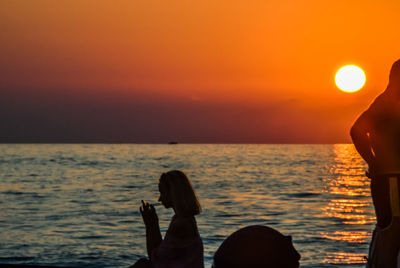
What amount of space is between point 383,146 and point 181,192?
195cm

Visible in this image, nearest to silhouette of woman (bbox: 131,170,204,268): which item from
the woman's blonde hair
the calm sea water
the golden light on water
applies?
the woman's blonde hair

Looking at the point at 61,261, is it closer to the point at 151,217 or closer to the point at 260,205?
the point at 151,217

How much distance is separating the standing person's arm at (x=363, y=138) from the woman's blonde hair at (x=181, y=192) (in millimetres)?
1833

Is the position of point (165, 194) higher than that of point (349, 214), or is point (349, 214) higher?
point (165, 194)

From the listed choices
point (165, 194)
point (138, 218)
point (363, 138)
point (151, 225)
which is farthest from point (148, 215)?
point (138, 218)

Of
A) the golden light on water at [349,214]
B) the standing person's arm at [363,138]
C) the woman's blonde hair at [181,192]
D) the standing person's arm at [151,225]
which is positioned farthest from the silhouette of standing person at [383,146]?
the golden light on water at [349,214]

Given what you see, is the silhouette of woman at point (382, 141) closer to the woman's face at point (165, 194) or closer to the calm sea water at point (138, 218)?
the woman's face at point (165, 194)

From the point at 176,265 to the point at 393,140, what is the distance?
241cm

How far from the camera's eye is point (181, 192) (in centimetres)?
470

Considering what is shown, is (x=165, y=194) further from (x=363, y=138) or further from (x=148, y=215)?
(x=363, y=138)

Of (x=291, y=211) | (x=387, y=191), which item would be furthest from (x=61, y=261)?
(x=291, y=211)

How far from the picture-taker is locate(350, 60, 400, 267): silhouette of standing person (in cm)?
308

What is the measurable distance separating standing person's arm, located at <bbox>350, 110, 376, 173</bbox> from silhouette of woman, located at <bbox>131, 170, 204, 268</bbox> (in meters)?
1.87

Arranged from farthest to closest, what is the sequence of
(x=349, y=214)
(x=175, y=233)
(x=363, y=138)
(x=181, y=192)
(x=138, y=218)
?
1. (x=349, y=214)
2. (x=138, y=218)
3. (x=175, y=233)
4. (x=181, y=192)
5. (x=363, y=138)
